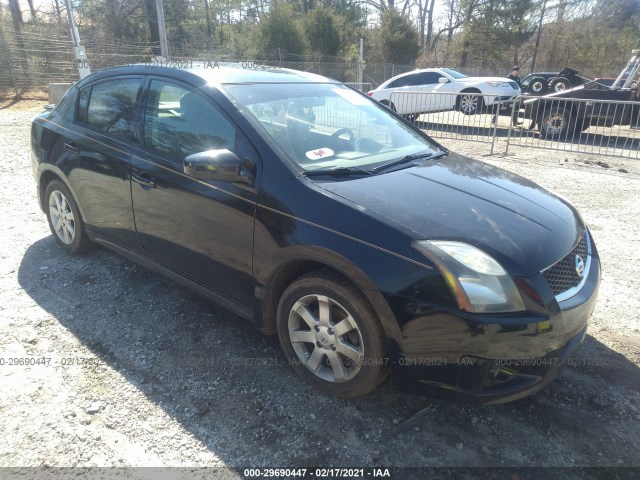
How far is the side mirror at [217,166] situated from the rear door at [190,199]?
0.07 metres

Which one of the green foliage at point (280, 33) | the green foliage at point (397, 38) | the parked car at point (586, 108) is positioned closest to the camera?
the parked car at point (586, 108)

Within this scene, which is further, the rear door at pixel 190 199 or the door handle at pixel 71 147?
the door handle at pixel 71 147

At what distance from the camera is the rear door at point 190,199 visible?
9.23 feet

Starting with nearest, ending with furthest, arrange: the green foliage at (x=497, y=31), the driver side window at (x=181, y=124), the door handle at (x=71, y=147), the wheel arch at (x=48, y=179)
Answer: the driver side window at (x=181, y=124) → the door handle at (x=71, y=147) → the wheel arch at (x=48, y=179) → the green foliage at (x=497, y=31)

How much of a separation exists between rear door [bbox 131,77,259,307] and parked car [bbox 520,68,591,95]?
15239mm

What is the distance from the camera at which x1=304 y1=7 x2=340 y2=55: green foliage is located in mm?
29984

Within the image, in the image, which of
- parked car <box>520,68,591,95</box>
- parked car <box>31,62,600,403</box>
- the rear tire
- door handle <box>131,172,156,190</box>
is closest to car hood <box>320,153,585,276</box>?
parked car <box>31,62,600,403</box>

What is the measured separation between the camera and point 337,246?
2.36 metres

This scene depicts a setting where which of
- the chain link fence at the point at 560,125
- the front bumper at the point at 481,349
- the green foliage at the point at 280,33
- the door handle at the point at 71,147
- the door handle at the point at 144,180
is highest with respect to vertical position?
the green foliage at the point at 280,33

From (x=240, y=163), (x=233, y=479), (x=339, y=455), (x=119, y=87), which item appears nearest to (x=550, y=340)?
(x=339, y=455)

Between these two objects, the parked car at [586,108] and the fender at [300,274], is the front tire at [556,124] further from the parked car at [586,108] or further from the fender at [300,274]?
the fender at [300,274]

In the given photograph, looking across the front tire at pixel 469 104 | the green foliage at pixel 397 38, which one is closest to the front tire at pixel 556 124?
the front tire at pixel 469 104

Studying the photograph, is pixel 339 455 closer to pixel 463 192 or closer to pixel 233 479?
pixel 233 479

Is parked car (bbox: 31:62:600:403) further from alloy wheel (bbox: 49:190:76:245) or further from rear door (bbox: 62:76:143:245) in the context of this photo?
alloy wheel (bbox: 49:190:76:245)
